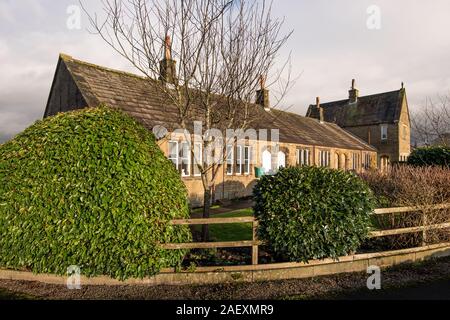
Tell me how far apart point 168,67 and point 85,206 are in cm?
371

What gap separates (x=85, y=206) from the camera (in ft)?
15.5

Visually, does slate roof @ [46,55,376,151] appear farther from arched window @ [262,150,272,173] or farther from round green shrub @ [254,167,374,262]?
round green shrub @ [254,167,374,262]

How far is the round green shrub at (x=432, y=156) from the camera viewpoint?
12.8 metres

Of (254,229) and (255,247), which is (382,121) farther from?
(255,247)

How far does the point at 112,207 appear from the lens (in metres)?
4.68

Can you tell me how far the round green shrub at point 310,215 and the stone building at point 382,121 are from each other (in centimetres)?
2636

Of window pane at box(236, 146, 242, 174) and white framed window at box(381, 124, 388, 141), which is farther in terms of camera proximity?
white framed window at box(381, 124, 388, 141)

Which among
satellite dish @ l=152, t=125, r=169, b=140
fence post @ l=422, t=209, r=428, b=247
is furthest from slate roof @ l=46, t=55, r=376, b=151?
fence post @ l=422, t=209, r=428, b=247

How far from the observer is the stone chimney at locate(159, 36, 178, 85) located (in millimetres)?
6238

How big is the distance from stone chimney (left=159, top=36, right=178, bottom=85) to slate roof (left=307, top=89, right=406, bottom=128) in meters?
32.0

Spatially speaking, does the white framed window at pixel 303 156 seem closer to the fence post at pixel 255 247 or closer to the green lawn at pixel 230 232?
the green lawn at pixel 230 232

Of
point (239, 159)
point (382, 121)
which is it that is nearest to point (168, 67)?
point (239, 159)

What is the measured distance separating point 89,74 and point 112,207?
445 inches

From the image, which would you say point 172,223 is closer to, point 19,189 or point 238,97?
point 19,189
